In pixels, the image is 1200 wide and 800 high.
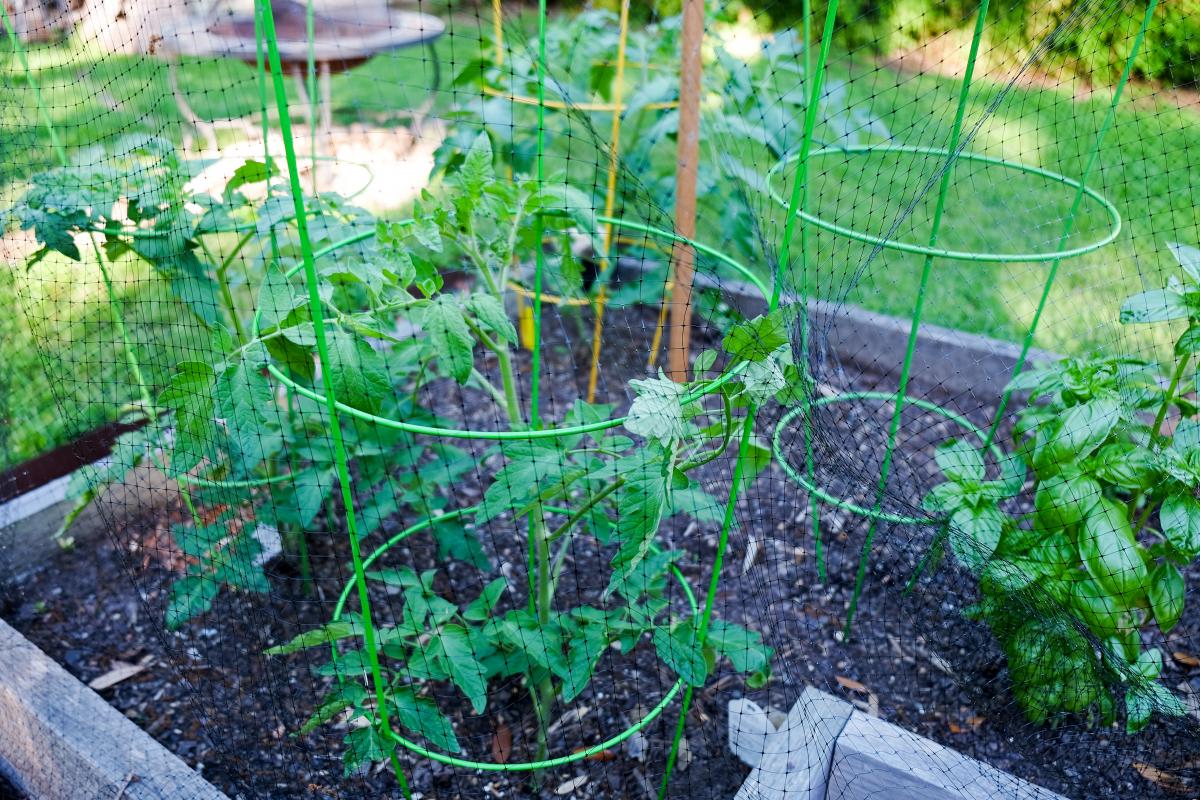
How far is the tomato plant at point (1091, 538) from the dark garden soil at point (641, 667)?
0.06 m

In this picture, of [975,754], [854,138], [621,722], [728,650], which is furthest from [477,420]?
[854,138]

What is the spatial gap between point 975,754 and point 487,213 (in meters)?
1.35

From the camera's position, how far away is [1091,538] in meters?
1.50

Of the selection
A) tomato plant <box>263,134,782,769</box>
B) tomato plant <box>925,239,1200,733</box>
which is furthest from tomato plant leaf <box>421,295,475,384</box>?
tomato plant <box>925,239,1200,733</box>

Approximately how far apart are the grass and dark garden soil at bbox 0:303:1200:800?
0.42 metres

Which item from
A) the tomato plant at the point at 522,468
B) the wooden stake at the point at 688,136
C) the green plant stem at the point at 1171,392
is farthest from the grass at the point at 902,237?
the tomato plant at the point at 522,468

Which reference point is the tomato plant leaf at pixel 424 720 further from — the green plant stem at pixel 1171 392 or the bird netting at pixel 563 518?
the green plant stem at pixel 1171 392

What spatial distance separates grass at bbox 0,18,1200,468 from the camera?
2039mm

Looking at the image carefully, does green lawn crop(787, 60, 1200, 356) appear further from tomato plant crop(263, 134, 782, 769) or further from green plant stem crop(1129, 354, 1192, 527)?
tomato plant crop(263, 134, 782, 769)

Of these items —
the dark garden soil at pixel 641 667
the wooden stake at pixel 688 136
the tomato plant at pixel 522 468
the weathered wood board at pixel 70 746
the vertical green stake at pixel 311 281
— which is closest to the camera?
the vertical green stake at pixel 311 281

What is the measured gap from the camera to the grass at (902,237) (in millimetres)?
2039

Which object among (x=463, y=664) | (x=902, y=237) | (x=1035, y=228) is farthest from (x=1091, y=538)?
(x=1035, y=228)

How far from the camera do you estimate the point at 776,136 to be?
290cm

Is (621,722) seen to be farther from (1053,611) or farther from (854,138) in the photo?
(854,138)
